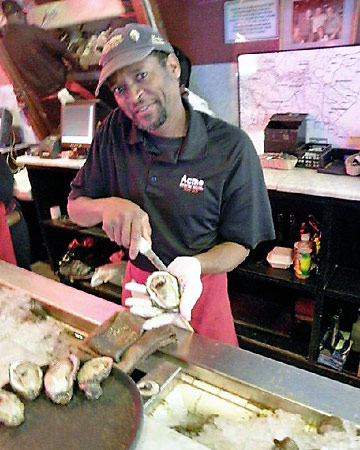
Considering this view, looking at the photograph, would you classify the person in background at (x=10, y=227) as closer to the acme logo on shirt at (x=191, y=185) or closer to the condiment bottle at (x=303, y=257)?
the acme logo on shirt at (x=191, y=185)

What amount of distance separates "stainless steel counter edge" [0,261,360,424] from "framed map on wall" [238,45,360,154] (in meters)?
1.76

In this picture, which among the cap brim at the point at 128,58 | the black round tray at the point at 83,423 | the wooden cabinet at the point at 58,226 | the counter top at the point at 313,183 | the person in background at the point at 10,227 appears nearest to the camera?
the black round tray at the point at 83,423

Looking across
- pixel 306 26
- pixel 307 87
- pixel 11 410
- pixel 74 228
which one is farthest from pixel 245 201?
pixel 74 228

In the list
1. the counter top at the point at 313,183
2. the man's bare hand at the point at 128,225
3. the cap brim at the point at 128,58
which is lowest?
the counter top at the point at 313,183

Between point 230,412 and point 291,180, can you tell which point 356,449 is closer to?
point 230,412

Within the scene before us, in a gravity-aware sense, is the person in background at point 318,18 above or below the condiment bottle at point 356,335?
above

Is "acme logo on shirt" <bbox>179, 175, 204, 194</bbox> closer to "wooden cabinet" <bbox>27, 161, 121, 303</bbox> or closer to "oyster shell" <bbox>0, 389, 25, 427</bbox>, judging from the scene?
"oyster shell" <bbox>0, 389, 25, 427</bbox>

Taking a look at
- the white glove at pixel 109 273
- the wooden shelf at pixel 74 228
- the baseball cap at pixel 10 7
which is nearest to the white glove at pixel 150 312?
the white glove at pixel 109 273

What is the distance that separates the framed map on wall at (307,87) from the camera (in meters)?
2.26

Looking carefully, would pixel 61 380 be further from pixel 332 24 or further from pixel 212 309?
pixel 332 24

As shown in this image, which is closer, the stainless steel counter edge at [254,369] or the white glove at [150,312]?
the stainless steel counter edge at [254,369]

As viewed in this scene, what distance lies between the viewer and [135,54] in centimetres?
125

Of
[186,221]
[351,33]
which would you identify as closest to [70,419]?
[186,221]

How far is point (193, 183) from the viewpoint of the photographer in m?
1.43
